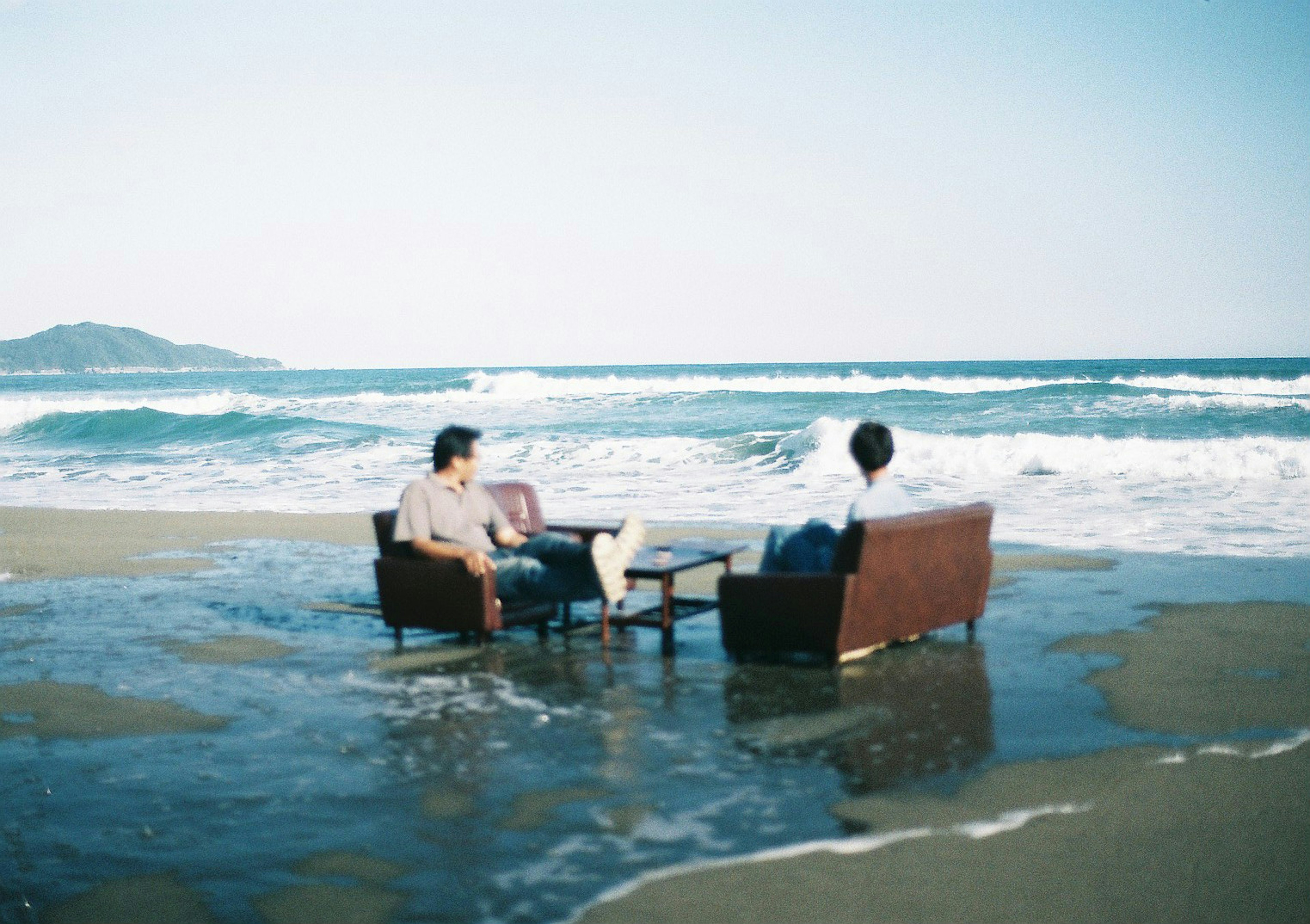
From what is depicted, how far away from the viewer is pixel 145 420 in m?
34.5

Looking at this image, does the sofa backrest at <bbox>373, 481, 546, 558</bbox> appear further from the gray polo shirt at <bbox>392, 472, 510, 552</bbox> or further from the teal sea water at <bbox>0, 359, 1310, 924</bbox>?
the teal sea water at <bbox>0, 359, 1310, 924</bbox>

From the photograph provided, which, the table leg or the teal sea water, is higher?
the table leg

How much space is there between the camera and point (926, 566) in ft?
19.4

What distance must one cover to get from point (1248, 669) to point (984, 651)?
1208 mm

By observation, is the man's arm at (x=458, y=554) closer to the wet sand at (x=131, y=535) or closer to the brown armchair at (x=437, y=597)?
the brown armchair at (x=437, y=597)

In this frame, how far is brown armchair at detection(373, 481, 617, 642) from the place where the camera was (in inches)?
243

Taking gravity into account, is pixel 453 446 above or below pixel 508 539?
above

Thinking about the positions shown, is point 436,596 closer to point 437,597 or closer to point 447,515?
point 437,597

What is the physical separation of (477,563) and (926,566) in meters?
2.30

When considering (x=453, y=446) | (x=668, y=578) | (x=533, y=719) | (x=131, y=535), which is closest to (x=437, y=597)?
(x=453, y=446)

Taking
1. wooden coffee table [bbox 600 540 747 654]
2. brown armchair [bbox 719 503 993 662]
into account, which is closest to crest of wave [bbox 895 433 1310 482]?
wooden coffee table [bbox 600 540 747 654]

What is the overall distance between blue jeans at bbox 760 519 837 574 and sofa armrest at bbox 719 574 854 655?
19 cm

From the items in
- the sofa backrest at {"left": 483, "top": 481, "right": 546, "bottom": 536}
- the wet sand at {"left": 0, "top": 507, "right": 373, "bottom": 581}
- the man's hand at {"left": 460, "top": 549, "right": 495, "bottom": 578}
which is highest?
the sofa backrest at {"left": 483, "top": 481, "right": 546, "bottom": 536}

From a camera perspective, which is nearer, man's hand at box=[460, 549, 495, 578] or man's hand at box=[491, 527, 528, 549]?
man's hand at box=[460, 549, 495, 578]
